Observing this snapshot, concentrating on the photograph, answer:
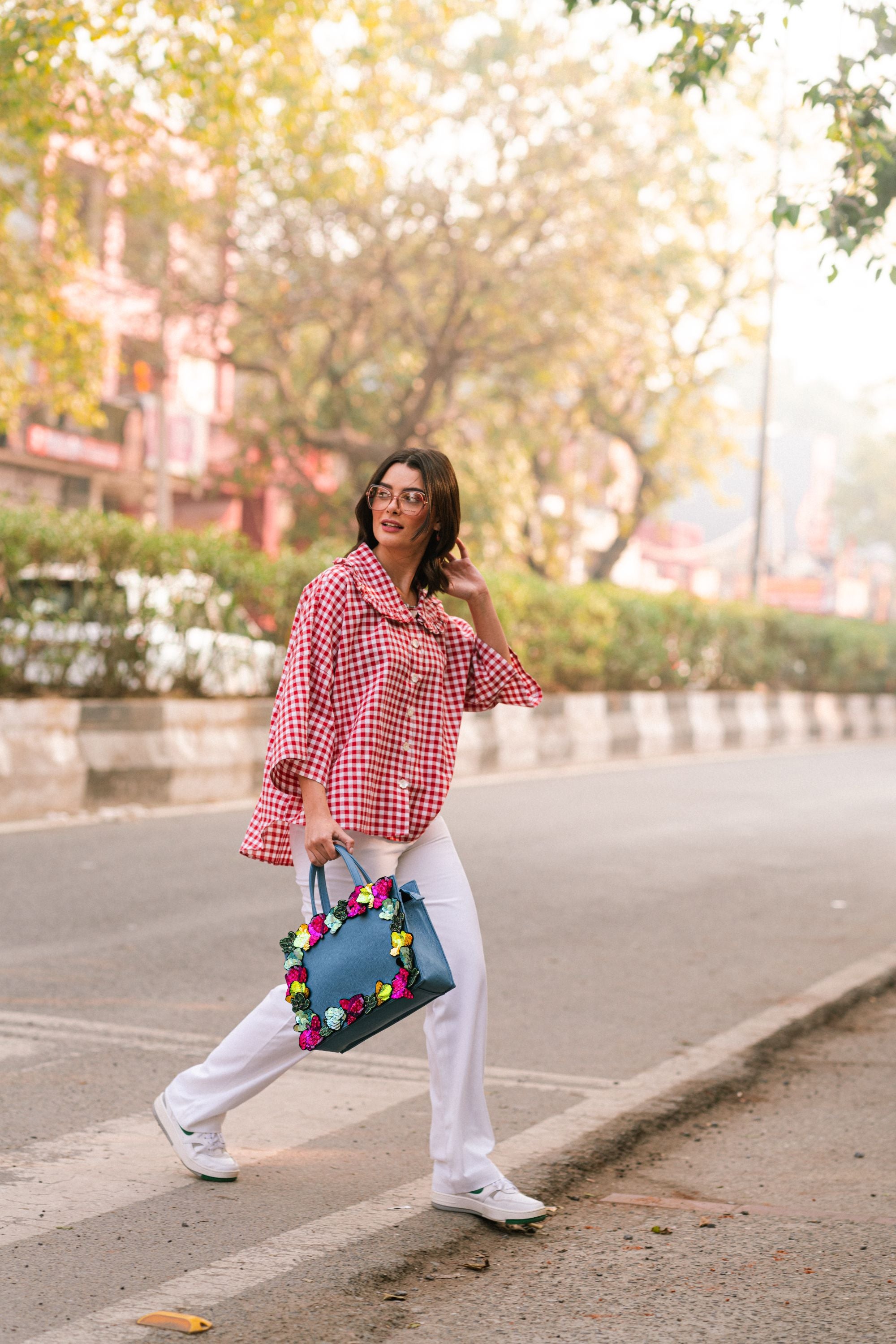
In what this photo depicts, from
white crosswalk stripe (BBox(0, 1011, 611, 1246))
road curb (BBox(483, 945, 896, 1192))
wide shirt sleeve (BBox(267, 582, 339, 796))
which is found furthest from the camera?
road curb (BBox(483, 945, 896, 1192))

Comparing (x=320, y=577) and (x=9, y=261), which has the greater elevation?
(x=9, y=261)

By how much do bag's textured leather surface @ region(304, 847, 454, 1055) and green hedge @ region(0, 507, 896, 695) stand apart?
780cm

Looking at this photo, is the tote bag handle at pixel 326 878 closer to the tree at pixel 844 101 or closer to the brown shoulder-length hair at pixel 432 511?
the brown shoulder-length hair at pixel 432 511

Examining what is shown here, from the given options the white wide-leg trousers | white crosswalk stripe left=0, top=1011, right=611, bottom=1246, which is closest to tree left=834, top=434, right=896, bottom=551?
white crosswalk stripe left=0, top=1011, right=611, bottom=1246

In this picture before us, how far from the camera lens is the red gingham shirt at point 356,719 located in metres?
4.01

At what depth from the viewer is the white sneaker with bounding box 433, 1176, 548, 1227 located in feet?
13.4

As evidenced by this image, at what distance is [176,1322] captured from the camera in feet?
11.0

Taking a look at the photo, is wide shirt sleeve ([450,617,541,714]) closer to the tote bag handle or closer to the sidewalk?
the tote bag handle

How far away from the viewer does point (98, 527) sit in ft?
39.1

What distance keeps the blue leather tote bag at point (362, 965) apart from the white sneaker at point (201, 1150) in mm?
531

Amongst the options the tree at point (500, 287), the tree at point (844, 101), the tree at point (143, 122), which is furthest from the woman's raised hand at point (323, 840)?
the tree at point (500, 287)

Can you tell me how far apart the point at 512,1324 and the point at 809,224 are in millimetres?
5995

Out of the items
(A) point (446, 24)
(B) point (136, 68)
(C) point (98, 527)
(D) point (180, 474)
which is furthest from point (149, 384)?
(C) point (98, 527)

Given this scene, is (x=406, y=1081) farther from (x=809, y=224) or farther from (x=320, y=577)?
(x=809, y=224)
